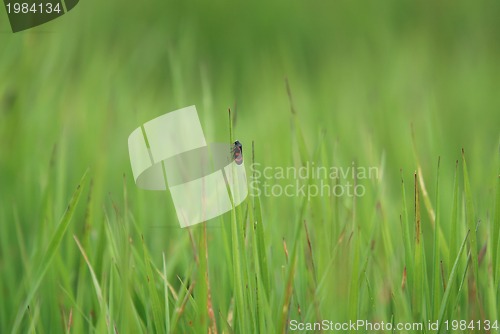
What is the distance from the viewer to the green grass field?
0.72 meters

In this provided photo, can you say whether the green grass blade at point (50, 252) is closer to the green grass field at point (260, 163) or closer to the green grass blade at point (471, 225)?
the green grass field at point (260, 163)

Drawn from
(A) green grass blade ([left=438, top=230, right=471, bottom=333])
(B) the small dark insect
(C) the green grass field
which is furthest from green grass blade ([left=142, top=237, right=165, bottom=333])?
(A) green grass blade ([left=438, top=230, right=471, bottom=333])

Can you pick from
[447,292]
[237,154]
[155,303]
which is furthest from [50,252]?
[447,292]

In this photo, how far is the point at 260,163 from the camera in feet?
3.01

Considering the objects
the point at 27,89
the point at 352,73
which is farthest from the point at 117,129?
the point at 352,73

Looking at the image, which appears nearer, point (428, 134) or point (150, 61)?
point (428, 134)

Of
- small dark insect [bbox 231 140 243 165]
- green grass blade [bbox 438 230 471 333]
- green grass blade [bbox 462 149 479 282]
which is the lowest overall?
green grass blade [bbox 438 230 471 333]

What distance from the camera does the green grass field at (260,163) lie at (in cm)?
72

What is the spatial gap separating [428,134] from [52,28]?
56 centimetres

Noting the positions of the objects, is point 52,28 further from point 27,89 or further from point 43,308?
point 43,308

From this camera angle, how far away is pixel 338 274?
72 centimetres

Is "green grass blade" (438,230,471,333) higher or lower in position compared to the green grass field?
lower

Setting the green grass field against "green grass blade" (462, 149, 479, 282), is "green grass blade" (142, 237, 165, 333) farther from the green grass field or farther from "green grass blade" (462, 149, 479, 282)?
"green grass blade" (462, 149, 479, 282)

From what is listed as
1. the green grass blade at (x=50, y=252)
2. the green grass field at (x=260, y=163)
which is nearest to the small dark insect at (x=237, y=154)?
the green grass field at (x=260, y=163)
